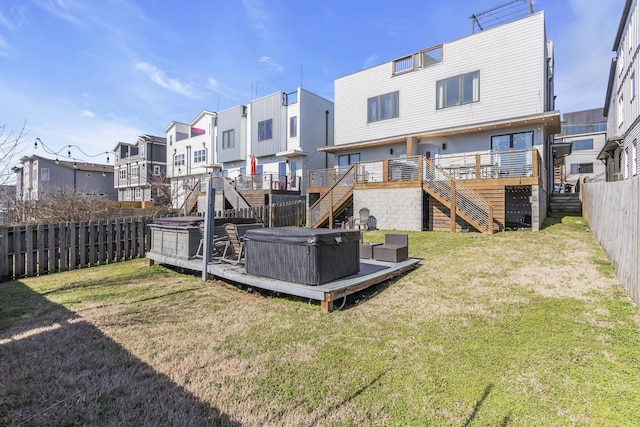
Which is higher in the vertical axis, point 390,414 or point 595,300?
point 595,300

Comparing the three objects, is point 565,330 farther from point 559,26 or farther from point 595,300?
point 559,26

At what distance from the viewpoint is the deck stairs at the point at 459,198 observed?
1154 cm

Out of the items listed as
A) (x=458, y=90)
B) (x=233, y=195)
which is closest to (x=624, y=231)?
(x=458, y=90)

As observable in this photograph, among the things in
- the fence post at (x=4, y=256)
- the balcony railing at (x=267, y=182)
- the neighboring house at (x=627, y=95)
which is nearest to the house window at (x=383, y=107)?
the balcony railing at (x=267, y=182)

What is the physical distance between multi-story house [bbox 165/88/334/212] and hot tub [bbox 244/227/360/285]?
1391 centimetres

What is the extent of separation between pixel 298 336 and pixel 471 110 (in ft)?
49.3

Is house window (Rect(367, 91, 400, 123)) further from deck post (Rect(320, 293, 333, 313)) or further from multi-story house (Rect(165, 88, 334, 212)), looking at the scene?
deck post (Rect(320, 293, 333, 313))

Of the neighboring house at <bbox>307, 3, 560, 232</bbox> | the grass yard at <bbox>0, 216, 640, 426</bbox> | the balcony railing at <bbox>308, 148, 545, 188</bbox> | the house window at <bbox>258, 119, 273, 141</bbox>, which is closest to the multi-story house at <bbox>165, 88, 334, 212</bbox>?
the house window at <bbox>258, 119, 273, 141</bbox>

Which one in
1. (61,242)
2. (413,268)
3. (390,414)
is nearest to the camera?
(390,414)

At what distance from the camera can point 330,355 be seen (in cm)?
373

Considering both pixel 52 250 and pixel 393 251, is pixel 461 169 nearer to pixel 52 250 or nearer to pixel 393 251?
pixel 393 251

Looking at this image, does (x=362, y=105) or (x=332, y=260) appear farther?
(x=362, y=105)

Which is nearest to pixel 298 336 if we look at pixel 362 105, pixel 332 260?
pixel 332 260

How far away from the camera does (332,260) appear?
5742mm
